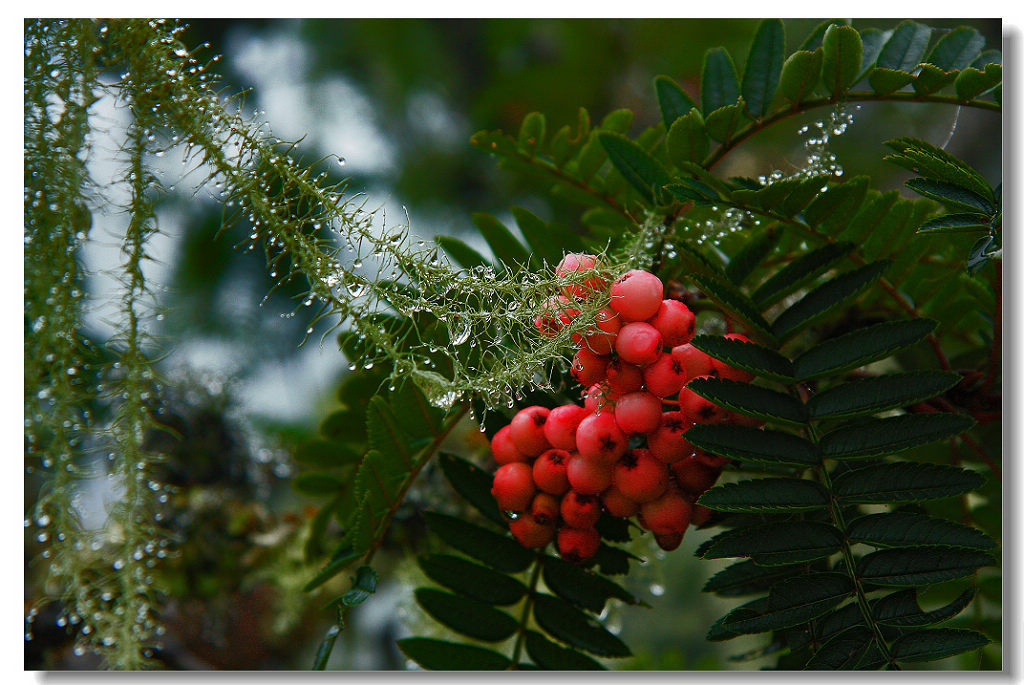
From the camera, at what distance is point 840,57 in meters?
0.48

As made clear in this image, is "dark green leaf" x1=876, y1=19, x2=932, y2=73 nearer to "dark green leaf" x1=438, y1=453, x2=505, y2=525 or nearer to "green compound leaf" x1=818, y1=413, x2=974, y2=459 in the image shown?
"green compound leaf" x1=818, y1=413, x2=974, y2=459

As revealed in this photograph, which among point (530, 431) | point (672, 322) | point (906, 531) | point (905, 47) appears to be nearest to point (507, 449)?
point (530, 431)

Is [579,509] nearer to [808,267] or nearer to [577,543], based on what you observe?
[577,543]

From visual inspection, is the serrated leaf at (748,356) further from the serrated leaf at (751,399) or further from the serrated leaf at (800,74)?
the serrated leaf at (800,74)

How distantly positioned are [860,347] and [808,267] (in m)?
0.06

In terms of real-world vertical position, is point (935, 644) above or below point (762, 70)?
below

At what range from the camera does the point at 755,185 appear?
0.47 meters

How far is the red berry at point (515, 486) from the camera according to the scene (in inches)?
17.9

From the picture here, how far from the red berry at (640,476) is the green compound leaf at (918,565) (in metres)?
0.13

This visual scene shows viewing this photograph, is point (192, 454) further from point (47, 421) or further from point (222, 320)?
point (47, 421)

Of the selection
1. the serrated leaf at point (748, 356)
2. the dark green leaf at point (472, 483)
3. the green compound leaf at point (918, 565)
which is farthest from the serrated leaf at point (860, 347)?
the dark green leaf at point (472, 483)

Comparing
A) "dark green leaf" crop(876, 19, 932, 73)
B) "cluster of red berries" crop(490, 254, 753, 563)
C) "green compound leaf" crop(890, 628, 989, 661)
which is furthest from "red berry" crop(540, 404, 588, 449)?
"dark green leaf" crop(876, 19, 932, 73)

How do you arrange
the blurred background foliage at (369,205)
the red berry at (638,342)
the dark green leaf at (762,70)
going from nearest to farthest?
the red berry at (638,342) → the dark green leaf at (762,70) → the blurred background foliage at (369,205)

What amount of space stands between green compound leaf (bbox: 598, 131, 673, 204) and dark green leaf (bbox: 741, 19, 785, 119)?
77 millimetres
